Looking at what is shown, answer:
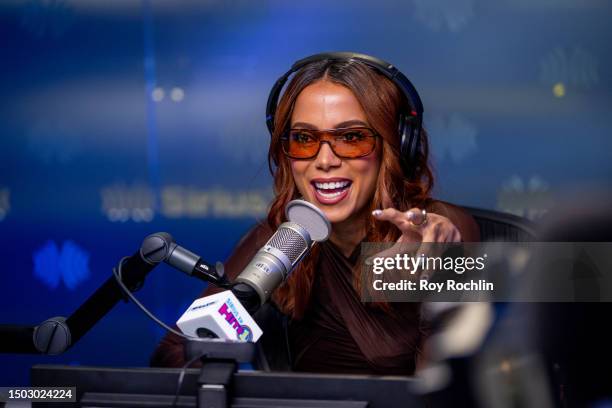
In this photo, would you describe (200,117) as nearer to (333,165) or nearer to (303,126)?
(303,126)

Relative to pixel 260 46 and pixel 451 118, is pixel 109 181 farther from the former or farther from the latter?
pixel 451 118

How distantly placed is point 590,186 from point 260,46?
1.14 metres

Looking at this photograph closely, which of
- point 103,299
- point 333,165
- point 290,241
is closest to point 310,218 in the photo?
point 290,241

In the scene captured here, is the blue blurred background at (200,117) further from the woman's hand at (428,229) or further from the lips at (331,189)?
the lips at (331,189)

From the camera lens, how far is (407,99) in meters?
2.41

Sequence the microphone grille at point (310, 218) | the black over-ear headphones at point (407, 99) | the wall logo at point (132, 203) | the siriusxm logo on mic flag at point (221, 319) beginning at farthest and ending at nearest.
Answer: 1. the wall logo at point (132, 203)
2. the black over-ear headphones at point (407, 99)
3. the microphone grille at point (310, 218)
4. the siriusxm logo on mic flag at point (221, 319)

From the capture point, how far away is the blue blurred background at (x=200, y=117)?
8.12ft

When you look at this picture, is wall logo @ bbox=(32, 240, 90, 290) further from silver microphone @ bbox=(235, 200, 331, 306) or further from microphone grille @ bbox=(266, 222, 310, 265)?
microphone grille @ bbox=(266, 222, 310, 265)

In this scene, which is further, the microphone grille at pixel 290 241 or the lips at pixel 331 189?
the lips at pixel 331 189

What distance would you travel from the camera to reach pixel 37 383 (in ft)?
4.22

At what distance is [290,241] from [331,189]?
0.93 m

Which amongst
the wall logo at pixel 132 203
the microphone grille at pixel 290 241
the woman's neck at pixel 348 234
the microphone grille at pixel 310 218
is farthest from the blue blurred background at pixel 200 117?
the microphone grille at pixel 290 241

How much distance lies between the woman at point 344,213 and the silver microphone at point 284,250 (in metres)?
0.63

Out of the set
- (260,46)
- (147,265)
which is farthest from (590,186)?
(147,265)
